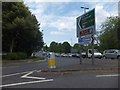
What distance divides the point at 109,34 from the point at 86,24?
64580mm

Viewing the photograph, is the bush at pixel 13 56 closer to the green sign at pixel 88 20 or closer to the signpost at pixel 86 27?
the signpost at pixel 86 27

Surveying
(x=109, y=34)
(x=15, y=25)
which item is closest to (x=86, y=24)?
(x=15, y=25)

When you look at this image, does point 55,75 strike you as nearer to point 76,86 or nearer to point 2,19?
point 76,86

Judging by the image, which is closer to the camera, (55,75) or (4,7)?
(55,75)

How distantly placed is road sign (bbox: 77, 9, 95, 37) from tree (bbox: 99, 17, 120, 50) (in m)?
57.7

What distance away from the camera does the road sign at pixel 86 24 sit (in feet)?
83.4

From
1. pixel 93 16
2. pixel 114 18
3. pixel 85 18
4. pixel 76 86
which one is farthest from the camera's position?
pixel 114 18

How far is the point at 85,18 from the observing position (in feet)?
88.6

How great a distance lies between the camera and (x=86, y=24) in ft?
87.2

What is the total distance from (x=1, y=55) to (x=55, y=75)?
110 feet

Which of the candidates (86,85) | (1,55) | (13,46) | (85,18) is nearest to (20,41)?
(13,46)

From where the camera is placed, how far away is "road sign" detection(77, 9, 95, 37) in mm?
25416

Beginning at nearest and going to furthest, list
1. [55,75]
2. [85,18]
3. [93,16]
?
[55,75] → [93,16] → [85,18]

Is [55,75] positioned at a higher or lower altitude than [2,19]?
lower
